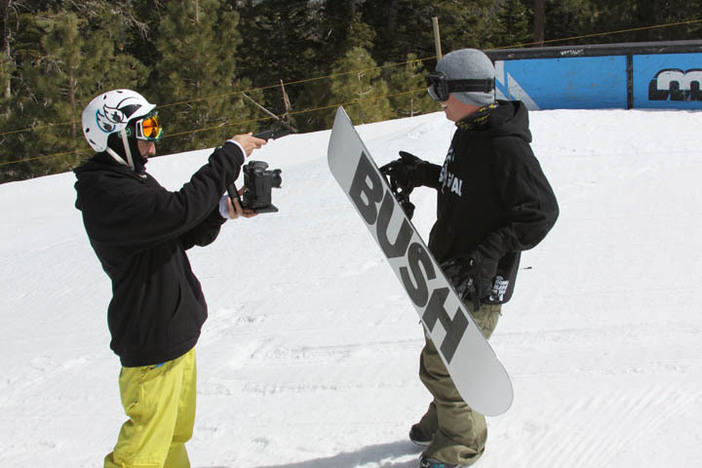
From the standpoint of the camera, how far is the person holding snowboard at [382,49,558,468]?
94.0 inches

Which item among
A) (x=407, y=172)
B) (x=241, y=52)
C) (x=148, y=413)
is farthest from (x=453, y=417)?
(x=241, y=52)

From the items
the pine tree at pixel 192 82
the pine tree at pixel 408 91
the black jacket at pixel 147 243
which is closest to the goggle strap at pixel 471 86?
the black jacket at pixel 147 243

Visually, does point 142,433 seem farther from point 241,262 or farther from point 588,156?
point 588,156

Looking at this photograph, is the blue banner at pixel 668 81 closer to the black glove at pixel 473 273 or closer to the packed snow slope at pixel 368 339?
the packed snow slope at pixel 368 339

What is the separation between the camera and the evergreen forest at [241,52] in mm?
14961

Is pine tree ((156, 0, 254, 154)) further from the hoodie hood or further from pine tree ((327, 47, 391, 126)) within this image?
the hoodie hood

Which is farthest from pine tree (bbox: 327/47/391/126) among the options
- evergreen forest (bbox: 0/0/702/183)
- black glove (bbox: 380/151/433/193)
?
black glove (bbox: 380/151/433/193)

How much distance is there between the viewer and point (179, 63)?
16.4 metres

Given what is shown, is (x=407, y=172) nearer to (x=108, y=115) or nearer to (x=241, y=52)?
(x=108, y=115)

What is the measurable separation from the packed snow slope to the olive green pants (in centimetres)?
16

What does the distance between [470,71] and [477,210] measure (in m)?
0.49

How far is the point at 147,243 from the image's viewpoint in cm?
228

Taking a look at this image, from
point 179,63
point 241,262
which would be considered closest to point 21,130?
point 179,63

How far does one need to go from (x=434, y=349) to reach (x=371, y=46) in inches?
768
